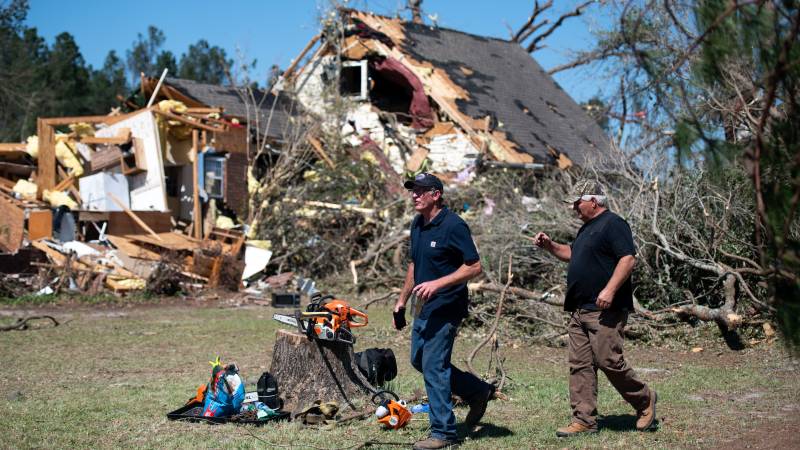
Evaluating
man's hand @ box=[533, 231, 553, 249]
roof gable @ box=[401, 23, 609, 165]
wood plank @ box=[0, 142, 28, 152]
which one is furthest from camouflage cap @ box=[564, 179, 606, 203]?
wood plank @ box=[0, 142, 28, 152]

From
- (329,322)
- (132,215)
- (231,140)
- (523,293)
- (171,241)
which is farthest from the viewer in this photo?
(231,140)

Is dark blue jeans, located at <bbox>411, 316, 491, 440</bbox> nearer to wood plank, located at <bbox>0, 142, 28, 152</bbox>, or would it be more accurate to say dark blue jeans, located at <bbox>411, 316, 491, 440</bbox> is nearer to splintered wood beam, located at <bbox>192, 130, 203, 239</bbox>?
splintered wood beam, located at <bbox>192, 130, 203, 239</bbox>

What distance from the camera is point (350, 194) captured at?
1878 cm

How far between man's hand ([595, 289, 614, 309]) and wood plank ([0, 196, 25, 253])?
43.7 ft

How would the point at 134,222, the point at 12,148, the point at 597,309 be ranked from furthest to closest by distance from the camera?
1. the point at 12,148
2. the point at 134,222
3. the point at 597,309

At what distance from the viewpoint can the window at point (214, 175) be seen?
19.2 meters

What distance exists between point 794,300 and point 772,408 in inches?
147

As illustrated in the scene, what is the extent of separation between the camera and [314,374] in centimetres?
690

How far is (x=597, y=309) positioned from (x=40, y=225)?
1342 centimetres

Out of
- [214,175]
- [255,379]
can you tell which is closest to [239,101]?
[214,175]

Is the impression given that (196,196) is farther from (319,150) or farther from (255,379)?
(255,379)

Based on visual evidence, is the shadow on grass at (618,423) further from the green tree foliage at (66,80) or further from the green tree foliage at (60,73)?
the green tree foliage at (66,80)

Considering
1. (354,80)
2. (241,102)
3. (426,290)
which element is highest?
(354,80)

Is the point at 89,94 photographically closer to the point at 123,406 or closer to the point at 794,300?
the point at 123,406
